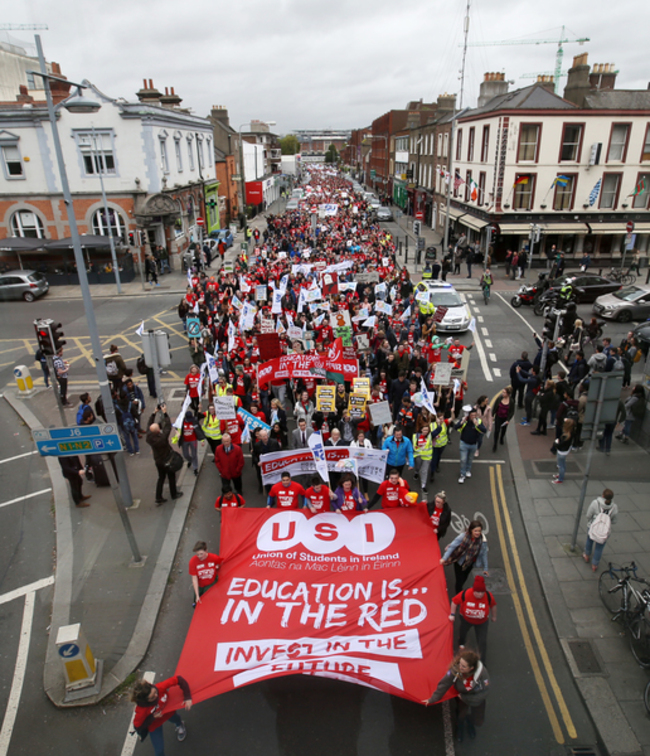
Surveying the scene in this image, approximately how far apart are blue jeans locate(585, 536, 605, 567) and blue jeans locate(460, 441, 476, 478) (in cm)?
275

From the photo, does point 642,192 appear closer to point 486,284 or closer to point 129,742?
point 486,284

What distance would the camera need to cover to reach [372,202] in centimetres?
5947

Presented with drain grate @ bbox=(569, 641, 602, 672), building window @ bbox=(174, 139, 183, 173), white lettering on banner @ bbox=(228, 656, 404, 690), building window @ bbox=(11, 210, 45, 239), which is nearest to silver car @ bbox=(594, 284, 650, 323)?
drain grate @ bbox=(569, 641, 602, 672)

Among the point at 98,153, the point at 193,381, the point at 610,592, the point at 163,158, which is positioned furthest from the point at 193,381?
the point at 163,158

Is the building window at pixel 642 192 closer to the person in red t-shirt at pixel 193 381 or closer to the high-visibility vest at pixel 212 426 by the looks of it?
the person in red t-shirt at pixel 193 381

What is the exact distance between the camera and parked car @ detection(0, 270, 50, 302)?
89.6ft

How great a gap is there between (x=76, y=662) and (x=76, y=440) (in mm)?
3008

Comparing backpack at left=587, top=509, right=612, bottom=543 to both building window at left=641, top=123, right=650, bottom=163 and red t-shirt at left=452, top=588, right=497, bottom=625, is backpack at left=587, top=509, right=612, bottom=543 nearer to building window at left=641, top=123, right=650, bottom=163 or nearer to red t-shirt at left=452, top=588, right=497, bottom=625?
red t-shirt at left=452, top=588, right=497, bottom=625

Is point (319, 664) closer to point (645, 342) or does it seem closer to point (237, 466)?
point (237, 466)

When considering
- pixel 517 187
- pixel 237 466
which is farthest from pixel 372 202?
pixel 237 466

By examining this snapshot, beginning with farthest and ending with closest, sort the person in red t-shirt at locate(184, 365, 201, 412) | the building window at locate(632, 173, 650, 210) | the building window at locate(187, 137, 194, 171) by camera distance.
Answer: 1. the building window at locate(187, 137, 194, 171)
2. the building window at locate(632, 173, 650, 210)
3. the person in red t-shirt at locate(184, 365, 201, 412)

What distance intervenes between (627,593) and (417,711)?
3.42 meters

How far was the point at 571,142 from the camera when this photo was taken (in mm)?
31516

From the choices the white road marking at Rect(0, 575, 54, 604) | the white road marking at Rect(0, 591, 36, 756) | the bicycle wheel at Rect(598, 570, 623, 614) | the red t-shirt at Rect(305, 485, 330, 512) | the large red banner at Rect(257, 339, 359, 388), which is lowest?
the white road marking at Rect(0, 575, 54, 604)
